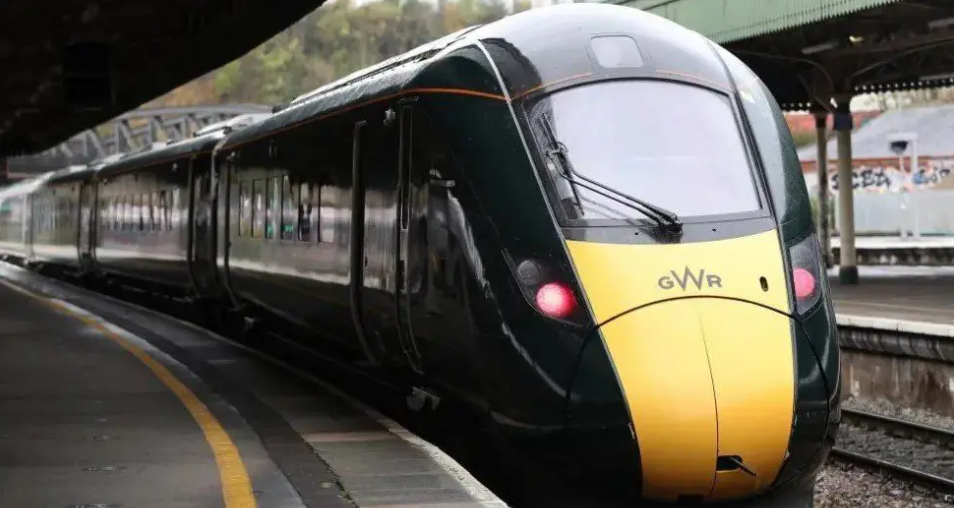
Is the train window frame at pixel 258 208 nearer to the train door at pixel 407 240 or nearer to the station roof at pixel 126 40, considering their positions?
the station roof at pixel 126 40

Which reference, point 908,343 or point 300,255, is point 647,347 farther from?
point 908,343

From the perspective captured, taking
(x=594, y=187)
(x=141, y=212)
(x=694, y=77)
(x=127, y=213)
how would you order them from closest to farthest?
(x=594, y=187)
(x=694, y=77)
(x=141, y=212)
(x=127, y=213)

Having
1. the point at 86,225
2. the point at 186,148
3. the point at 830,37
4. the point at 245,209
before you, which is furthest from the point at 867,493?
the point at 86,225

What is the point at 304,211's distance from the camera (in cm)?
1184

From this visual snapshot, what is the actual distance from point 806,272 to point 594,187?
1.22 m

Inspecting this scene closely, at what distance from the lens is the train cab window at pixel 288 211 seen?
12323 mm

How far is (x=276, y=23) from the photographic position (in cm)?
1764

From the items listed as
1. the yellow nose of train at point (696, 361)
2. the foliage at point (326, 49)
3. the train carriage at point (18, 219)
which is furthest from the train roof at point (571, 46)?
the foliage at point (326, 49)

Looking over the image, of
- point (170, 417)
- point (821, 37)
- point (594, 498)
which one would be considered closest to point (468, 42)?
point (594, 498)

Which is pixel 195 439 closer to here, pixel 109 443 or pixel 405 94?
pixel 109 443

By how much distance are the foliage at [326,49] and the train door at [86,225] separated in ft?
301

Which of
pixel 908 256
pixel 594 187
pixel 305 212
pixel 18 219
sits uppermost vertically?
pixel 594 187

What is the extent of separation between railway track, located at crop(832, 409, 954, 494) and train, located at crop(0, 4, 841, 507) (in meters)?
4.31

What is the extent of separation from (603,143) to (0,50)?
17226 mm
